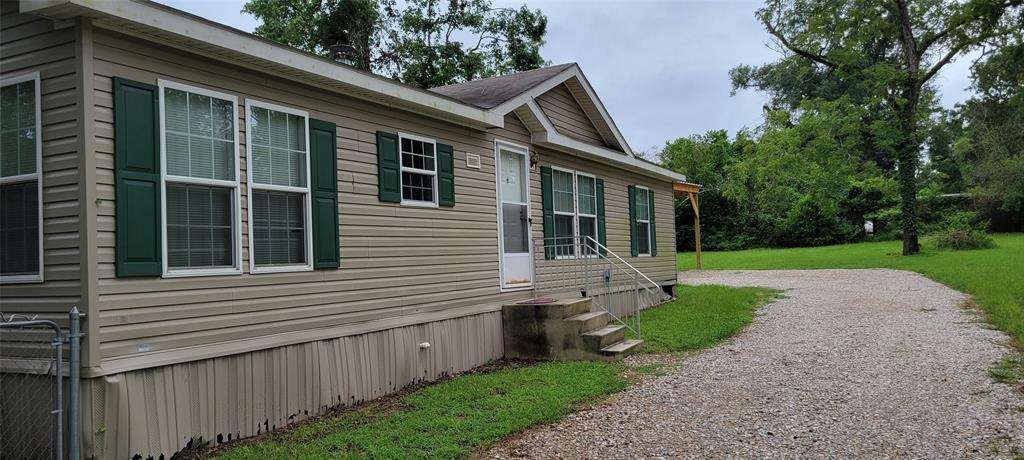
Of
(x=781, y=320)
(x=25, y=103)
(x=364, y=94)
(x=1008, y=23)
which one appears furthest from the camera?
(x=1008, y=23)

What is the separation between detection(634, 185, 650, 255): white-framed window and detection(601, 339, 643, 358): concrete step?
450cm

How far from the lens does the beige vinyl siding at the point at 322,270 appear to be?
441cm

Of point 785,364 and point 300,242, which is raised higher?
point 300,242

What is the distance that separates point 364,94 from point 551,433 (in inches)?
142

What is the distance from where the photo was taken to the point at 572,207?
1041cm

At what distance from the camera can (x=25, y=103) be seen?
4.63 m

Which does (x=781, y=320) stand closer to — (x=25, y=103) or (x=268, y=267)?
(x=268, y=267)

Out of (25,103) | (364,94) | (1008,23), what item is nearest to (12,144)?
(25,103)

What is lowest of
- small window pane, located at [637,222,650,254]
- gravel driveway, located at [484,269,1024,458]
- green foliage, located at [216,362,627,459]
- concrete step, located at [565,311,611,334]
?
gravel driveway, located at [484,269,1024,458]

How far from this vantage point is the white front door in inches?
342

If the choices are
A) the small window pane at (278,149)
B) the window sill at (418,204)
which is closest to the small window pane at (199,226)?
the small window pane at (278,149)

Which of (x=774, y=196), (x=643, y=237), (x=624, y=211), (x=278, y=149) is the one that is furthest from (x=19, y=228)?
(x=774, y=196)

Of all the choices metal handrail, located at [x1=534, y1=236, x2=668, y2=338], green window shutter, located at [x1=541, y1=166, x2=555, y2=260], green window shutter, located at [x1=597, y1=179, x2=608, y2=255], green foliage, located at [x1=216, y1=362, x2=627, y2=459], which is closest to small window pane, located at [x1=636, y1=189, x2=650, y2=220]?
green window shutter, located at [x1=597, y1=179, x2=608, y2=255]

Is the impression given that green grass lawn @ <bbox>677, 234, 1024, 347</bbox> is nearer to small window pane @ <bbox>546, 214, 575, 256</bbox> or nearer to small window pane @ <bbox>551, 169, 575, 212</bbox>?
small window pane @ <bbox>546, 214, 575, 256</bbox>
